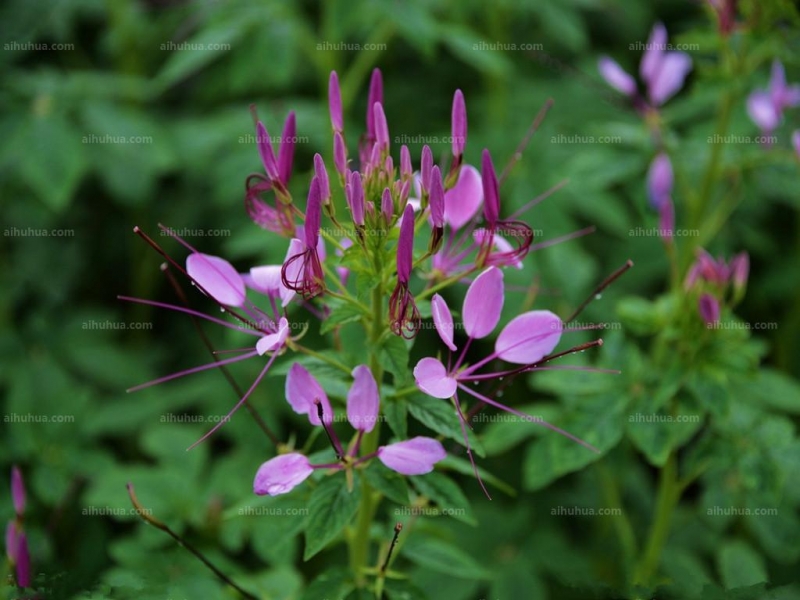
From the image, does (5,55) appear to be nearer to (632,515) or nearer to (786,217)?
(632,515)

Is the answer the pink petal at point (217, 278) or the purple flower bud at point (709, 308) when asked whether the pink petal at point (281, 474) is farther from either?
the purple flower bud at point (709, 308)

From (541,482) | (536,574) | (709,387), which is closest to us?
(709,387)

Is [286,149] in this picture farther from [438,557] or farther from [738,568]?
[738,568]

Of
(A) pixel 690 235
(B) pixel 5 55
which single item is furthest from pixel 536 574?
(B) pixel 5 55

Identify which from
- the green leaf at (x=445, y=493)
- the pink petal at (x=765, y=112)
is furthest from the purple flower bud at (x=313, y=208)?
the pink petal at (x=765, y=112)

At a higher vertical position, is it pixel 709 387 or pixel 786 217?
pixel 709 387

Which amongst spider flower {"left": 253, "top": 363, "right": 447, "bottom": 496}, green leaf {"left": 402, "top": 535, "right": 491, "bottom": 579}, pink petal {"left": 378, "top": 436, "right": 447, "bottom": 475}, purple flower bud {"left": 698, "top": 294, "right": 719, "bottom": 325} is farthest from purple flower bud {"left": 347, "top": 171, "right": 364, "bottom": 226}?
purple flower bud {"left": 698, "top": 294, "right": 719, "bottom": 325}

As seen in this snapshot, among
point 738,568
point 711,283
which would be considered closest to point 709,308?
point 711,283
